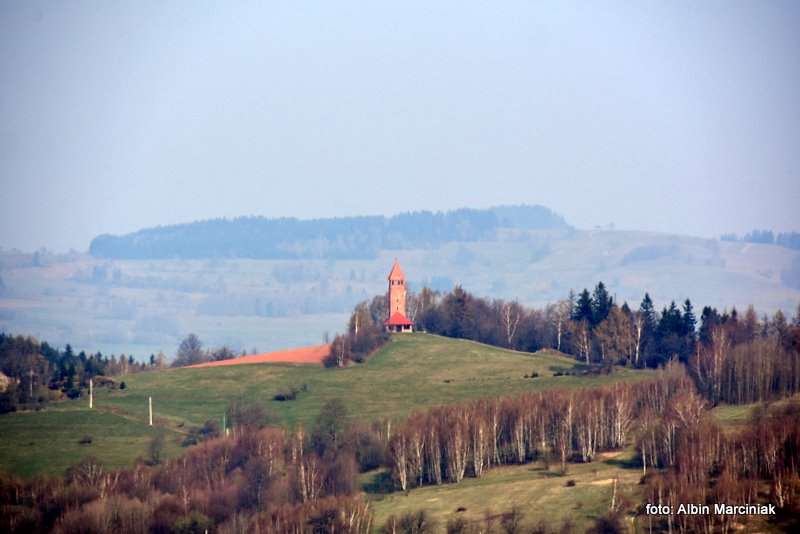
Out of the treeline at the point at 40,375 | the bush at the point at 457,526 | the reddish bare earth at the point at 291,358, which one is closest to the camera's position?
the bush at the point at 457,526

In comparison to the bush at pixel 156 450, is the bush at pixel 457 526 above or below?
below

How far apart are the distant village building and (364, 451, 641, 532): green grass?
68.0m

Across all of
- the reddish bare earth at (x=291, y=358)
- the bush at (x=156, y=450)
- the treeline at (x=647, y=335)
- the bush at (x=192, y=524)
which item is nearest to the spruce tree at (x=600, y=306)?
the treeline at (x=647, y=335)

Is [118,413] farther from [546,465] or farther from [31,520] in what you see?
[546,465]

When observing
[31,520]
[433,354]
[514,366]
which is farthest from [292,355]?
[31,520]

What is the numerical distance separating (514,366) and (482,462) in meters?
40.7

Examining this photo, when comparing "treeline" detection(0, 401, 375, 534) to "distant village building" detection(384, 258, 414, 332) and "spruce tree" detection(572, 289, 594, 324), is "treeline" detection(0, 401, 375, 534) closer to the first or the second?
"spruce tree" detection(572, 289, 594, 324)

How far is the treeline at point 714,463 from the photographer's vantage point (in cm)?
9069

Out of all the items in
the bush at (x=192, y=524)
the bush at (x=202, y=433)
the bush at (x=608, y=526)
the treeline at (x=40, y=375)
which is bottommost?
the bush at (x=192, y=524)

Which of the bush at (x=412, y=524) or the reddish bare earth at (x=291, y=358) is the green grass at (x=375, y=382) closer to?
the reddish bare earth at (x=291, y=358)

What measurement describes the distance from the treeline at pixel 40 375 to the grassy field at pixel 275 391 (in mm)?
3346

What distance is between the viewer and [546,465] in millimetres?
113000

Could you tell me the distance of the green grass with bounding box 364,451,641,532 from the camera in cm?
9625

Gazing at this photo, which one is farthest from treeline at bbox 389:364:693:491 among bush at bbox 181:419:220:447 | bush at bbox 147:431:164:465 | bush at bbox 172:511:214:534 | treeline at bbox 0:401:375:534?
bush at bbox 147:431:164:465
